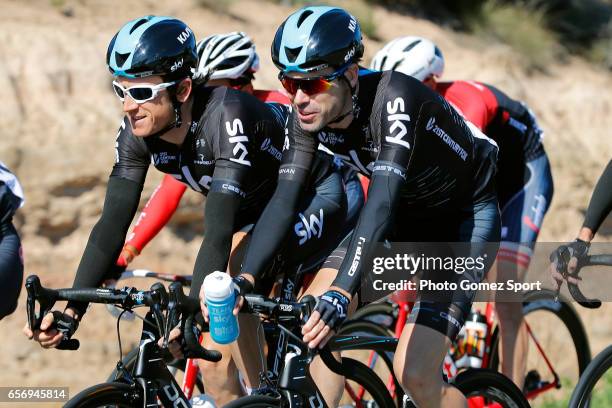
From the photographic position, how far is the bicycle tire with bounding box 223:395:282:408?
416 cm

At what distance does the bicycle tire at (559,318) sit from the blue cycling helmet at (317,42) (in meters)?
2.74

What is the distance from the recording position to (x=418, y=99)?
4.56 m

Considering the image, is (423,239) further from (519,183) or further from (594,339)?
(594,339)

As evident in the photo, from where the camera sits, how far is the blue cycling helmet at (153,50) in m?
4.60

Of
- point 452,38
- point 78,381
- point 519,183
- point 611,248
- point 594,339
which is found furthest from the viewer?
point 452,38

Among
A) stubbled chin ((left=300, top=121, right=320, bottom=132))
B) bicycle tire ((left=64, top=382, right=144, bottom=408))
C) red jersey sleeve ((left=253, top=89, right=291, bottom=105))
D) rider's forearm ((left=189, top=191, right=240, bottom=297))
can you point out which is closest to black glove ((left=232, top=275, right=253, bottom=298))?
rider's forearm ((left=189, top=191, right=240, bottom=297))

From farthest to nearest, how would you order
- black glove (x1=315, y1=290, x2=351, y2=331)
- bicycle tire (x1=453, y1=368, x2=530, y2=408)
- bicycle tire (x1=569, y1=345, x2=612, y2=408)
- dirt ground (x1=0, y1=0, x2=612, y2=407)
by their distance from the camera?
dirt ground (x1=0, y1=0, x2=612, y2=407) < bicycle tire (x1=569, y1=345, x2=612, y2=408) < bicycle tire (x1=453, y1=368, x2=530, y2=408) < black glove (x1=315, y1=290, x2=351, y2=331)

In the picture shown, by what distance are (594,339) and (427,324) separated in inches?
251

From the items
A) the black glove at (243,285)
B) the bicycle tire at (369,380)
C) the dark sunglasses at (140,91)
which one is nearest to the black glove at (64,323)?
the black glove at (243,285)

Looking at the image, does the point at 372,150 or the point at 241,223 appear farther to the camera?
the point at 241,223

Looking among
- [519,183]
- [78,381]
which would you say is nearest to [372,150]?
[519,183]

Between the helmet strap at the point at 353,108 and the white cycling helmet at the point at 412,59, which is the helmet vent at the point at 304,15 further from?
the white cycling helmet at the point at 412,59

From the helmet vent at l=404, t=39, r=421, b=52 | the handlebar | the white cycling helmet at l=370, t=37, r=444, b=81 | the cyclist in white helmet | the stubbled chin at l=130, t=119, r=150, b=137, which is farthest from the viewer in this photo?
the helmet vent at l=404, t=39, r=421, b=52

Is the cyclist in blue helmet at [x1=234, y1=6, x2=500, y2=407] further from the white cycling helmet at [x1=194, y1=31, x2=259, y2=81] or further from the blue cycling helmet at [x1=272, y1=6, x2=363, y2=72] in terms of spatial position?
the white cycling helmet at [x1=194, y1=31, x2=259, y2=81]
